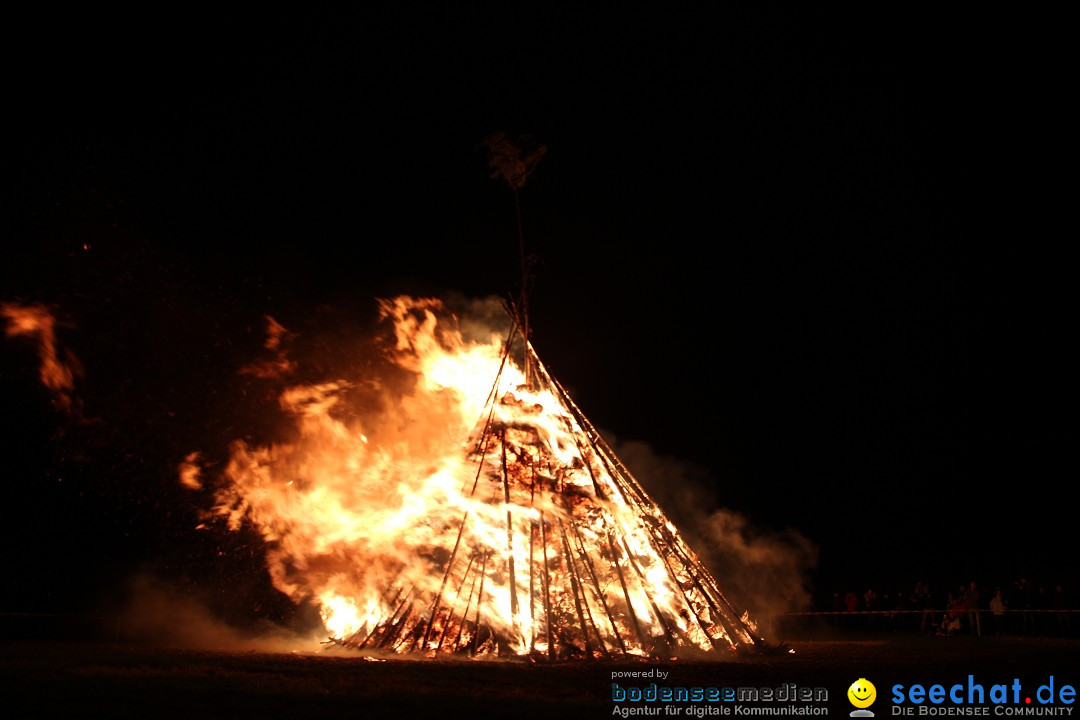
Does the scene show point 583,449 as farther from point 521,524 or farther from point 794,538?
point 794,538

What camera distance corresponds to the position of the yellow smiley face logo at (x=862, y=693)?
609 centimetres

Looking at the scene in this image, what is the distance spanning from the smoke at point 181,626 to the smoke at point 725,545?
750 cm

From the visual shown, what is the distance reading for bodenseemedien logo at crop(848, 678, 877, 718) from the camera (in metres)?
5.75

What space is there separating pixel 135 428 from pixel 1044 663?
10.6 meters

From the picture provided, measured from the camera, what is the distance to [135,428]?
34.8 ft

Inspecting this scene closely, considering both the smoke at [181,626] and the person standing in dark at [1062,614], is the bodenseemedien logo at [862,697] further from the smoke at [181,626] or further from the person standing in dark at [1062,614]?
the person standing in dark at [1062,614]

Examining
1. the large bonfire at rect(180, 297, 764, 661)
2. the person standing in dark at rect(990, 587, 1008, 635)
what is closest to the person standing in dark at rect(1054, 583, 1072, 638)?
the person standing in dark at rect(990, 587, 1008, 635)

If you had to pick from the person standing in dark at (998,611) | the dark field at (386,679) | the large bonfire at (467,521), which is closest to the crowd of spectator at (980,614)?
the person standing in dark at (998,611)

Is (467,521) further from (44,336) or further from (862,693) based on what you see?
(44,336)

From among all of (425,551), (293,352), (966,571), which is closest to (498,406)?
(425,551)

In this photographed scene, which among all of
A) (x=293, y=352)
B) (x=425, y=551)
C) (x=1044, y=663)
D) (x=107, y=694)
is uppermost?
(x=293, y=352)

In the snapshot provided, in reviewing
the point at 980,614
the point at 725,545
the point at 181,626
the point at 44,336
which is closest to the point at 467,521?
the point at 44,336

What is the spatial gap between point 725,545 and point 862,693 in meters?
10.9

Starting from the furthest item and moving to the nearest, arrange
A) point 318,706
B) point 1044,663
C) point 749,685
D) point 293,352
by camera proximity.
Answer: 1. point 293,352
2. point 1044,663
3. point 749,685
4. point 318,706
